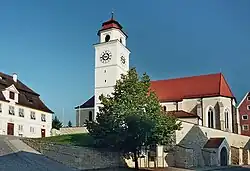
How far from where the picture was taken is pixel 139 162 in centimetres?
3512

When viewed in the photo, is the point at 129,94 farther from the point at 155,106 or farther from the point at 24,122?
the point at 24,122

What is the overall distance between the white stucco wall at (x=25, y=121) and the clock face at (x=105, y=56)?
38.3ft

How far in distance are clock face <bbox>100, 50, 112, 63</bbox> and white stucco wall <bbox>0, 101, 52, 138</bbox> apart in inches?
460

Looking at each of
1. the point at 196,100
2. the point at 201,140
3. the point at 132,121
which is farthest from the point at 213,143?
the point at 132,121

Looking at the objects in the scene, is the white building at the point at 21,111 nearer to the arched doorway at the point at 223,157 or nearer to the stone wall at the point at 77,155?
the stone wall at the point at 77,155

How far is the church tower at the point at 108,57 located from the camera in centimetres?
5441

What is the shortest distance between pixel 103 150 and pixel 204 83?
3188 cm

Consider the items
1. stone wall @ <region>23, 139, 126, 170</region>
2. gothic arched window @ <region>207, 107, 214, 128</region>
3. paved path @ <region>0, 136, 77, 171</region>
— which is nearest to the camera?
paved path @ <region>0, 136, 77, 171</region>

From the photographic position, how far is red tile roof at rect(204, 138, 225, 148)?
4534 centimetres

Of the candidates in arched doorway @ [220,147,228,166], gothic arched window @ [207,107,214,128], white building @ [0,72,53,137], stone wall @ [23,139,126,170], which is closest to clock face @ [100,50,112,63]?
white building @ [0,72,53,137]

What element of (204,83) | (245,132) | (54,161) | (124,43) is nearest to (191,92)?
(204,83)

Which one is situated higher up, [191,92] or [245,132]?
[191,92]

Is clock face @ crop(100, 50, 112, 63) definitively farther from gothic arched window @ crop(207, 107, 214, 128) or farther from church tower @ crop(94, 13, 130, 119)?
gothic arched window @ crop(207, 107, 214, 128)

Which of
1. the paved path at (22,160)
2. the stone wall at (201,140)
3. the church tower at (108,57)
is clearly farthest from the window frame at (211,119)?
the paved path at (22,160)
